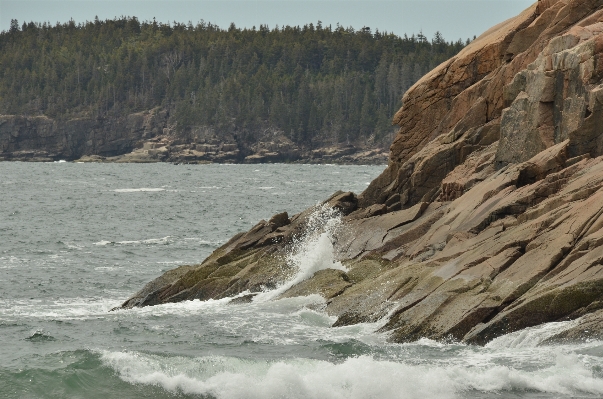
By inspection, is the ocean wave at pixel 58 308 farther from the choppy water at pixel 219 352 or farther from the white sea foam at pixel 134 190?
the white sea foam at pixel 134 190

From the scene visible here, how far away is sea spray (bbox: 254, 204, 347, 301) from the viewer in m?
30.8

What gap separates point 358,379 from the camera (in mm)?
19766

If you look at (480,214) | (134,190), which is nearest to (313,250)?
(480,214)

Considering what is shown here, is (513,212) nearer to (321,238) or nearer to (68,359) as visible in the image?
(321,238)

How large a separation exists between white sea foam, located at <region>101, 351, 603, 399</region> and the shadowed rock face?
1.99m

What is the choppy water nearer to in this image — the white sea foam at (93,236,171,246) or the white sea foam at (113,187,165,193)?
the white sea foam at (93,236,171,246)

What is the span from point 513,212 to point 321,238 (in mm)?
7810

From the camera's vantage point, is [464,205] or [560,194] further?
[464,205]

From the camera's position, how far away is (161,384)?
821 inches

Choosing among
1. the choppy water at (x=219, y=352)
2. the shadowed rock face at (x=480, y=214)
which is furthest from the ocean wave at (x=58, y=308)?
the shadowed rock face at (x=480, y=214)

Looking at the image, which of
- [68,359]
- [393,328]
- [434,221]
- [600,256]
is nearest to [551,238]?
[600,256]

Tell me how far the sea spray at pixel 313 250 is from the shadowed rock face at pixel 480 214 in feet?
1.00

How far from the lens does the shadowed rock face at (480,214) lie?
73.0 ft

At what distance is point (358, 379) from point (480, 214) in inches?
362
